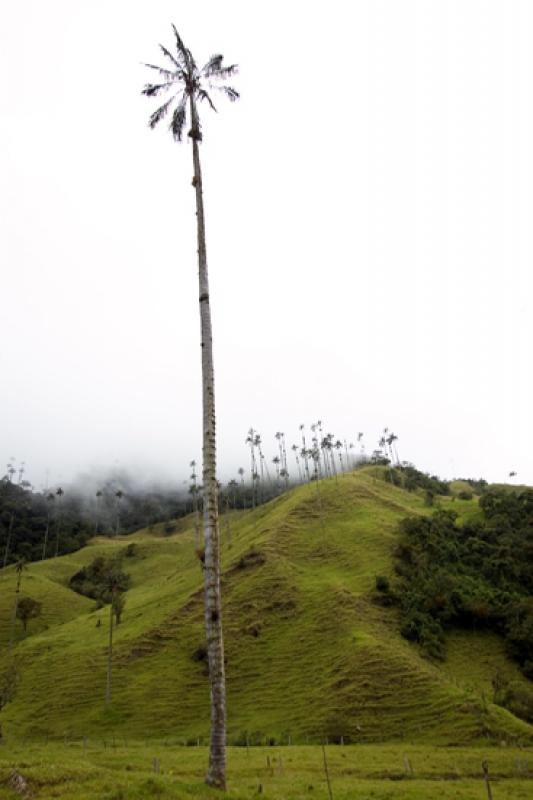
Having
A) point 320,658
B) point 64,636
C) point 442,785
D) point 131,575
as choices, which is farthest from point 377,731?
point 131,575

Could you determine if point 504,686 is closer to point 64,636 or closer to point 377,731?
point 377,731

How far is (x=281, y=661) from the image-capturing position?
65.6 metres

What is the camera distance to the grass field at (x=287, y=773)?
17.3 m

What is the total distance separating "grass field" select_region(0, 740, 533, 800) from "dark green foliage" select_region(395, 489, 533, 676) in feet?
90.0

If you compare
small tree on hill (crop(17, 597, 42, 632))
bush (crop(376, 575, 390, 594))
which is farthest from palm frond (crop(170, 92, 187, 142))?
small tree on hill (crop(17, 597, 42, 632))

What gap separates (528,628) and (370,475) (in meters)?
86.4

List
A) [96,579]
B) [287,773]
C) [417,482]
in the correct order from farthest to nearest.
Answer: [417,482] < [96,579] < [287,773]

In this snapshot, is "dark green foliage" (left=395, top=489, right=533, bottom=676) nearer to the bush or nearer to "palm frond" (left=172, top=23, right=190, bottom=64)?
the bush

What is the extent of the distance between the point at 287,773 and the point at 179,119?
34281mm

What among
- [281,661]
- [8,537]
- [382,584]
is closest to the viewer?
[281,661]

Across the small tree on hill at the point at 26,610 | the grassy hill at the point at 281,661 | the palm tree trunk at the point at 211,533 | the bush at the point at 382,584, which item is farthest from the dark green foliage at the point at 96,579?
the palm tree trunk at the point at 211,533

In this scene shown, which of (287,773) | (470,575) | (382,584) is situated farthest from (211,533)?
(470,575)

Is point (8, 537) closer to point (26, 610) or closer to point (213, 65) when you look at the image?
point (26, 610)

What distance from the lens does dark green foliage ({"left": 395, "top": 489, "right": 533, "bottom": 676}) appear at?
6900 centimetres
